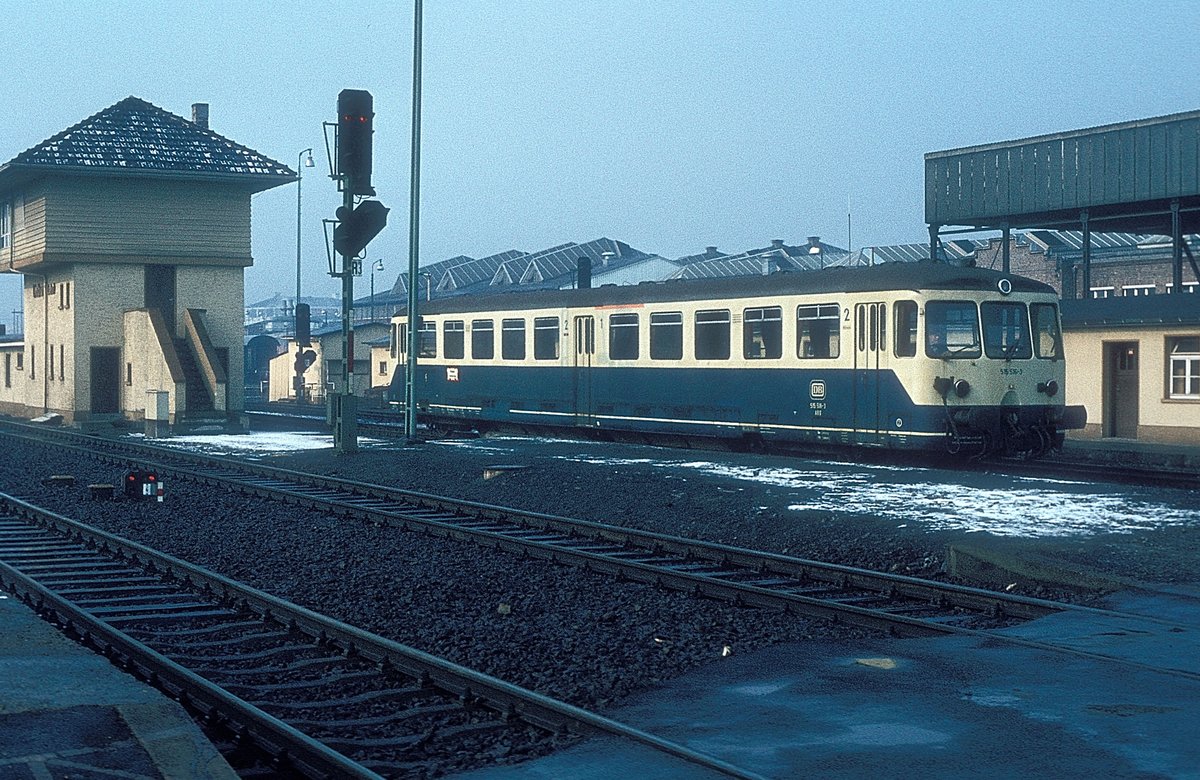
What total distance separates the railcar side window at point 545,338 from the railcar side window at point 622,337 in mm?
1630

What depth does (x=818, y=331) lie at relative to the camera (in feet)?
67.3

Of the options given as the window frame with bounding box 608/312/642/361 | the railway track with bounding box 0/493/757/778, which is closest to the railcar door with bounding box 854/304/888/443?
the window frame with bounding box 608/312/642/361

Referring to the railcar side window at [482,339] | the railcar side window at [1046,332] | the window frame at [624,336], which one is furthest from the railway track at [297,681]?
the railcar side window at [482,339]

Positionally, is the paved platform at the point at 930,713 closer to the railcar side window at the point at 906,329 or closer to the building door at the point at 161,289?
the railcar side window at the point at 906,329

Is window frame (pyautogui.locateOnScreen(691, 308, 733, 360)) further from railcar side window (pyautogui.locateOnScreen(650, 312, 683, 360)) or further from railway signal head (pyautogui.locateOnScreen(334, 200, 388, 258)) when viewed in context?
railway signal head (pyautogui.locateOnScreen(334, 200, 388, 258))

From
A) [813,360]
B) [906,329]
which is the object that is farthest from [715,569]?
[813,360]

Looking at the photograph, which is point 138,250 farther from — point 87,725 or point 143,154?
point 87,725

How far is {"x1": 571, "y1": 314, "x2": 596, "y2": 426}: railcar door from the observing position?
25.0 metres

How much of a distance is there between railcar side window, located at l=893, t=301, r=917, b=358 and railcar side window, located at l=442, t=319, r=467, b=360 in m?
11.6

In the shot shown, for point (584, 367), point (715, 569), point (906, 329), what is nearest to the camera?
point (715, 569)

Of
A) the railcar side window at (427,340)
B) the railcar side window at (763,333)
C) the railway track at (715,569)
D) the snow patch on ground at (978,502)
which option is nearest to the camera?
the railway track at (715,569)

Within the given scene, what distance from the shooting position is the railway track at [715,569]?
31.2ft

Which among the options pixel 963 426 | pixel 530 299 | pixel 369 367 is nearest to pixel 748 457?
pixel 963 426

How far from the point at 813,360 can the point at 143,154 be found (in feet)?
73.7
